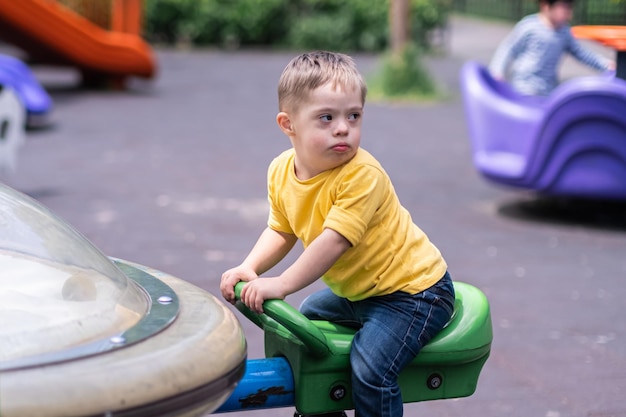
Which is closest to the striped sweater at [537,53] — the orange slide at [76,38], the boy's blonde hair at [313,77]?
the boy's blonde hair at [313,77]

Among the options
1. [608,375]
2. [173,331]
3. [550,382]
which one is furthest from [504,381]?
[173,331]

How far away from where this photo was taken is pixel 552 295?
5.05 m

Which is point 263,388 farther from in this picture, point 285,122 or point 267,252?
point 285,122

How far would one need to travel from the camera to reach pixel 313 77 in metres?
2.43

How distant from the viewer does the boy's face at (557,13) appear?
737cm

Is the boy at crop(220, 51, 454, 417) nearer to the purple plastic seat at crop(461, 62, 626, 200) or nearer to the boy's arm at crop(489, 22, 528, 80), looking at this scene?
the purple plastic seat at crop(461, 62, 626, 200)

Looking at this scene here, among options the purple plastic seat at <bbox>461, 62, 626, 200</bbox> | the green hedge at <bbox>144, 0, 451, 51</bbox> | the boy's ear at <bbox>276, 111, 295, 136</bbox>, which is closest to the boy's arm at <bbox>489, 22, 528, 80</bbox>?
the purple plastic seat at <bbox>461, 62, 626, 200</bbox>

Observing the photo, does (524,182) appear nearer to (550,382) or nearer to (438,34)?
(550,382)

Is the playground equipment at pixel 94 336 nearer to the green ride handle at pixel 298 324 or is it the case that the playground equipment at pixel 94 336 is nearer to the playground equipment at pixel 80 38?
the green ride handle at pixel 298 324

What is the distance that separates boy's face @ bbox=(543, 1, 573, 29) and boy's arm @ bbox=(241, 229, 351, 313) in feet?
17.7

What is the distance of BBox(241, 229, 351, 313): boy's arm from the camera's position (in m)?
2.40

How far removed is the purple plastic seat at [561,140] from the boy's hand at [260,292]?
4.35 m

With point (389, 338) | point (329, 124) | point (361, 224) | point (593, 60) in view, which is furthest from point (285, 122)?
point (593, 60)

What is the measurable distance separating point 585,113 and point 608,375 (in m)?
2.83
